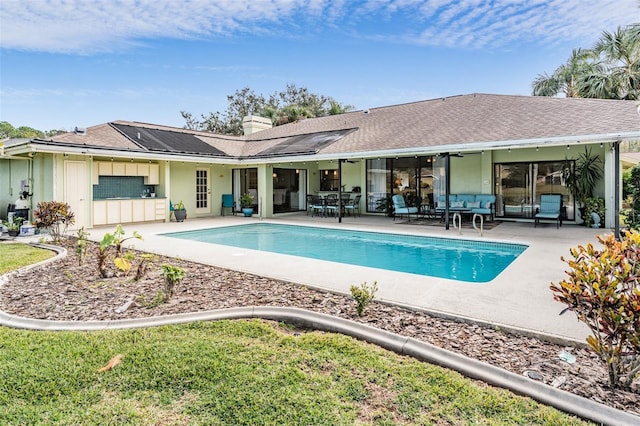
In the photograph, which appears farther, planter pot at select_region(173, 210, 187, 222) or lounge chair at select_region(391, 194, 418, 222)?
planter pot at select_region(173, 210, 187, 222)

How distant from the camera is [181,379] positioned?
3.13 metres

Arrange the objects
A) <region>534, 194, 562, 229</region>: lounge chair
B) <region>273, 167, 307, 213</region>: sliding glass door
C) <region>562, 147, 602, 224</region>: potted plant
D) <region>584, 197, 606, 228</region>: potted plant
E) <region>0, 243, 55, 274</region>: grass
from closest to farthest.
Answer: <region>0, 243, 55, 274</region>: grass, <region>584, 197, 606, 228</region>: potted plant, <region>562, 147, 602, 224</region>: potted plant, <region>534, 194, 562, 229</region>: lounge chair, <region>273, 167, 307, 213</region>: sliding glass door

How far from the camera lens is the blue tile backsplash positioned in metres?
14.7

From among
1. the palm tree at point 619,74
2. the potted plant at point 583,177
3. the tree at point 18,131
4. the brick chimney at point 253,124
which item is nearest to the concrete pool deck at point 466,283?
the potted plant at point 583,177

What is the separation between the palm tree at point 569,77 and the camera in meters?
22.6

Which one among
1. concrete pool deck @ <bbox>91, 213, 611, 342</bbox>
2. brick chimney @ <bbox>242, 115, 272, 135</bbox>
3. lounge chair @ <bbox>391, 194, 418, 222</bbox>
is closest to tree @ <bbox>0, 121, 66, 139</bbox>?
brick chimney @ <bbox>242, 115, 272, 135</bbox>

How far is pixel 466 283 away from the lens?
6.10 meters

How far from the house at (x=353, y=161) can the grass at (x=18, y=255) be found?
3.65 m

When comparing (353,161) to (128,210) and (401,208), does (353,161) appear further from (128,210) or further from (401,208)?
(128,210)

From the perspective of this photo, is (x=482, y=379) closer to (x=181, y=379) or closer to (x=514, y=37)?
(x=181, y=379)

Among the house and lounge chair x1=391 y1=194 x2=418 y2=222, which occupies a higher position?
the house

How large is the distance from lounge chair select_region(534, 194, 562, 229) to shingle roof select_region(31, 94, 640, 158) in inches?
120

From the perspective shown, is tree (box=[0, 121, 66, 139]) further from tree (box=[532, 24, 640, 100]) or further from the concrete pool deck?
tree (box=[532, 24, 640, 100])

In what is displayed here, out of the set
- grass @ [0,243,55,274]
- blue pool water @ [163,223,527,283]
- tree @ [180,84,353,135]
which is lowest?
blue pool water @ [163,223,527,283]
